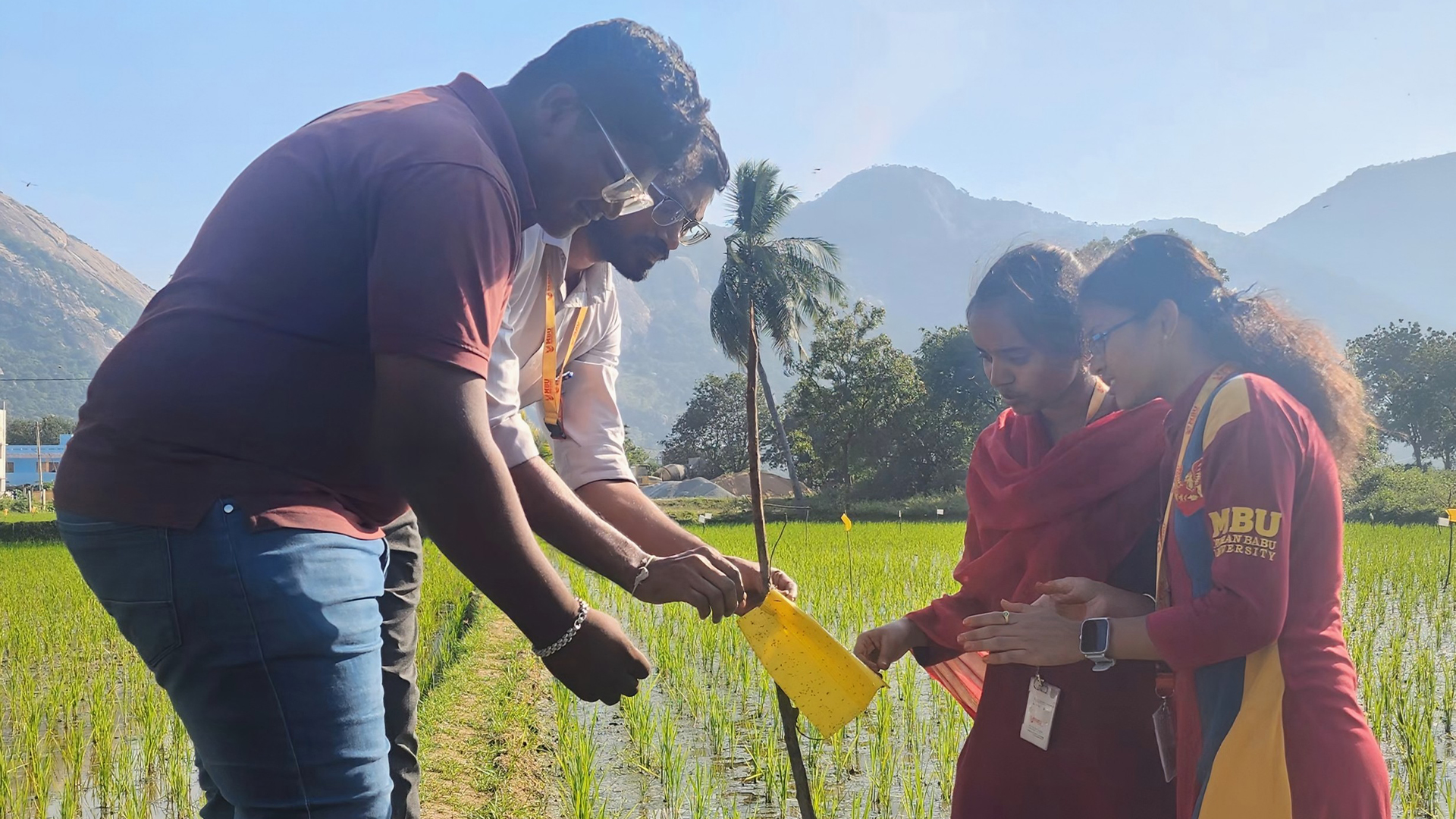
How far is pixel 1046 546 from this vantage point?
1.83 m

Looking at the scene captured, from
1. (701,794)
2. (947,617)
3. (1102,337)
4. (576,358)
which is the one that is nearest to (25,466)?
(701,794)

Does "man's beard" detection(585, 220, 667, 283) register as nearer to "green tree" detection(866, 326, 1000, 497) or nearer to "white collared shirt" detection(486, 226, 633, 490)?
"white collared shirt" detection(486, 226, 633, 490)

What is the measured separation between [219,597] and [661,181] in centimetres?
92

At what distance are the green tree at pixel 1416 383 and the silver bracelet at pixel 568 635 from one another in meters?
33.9

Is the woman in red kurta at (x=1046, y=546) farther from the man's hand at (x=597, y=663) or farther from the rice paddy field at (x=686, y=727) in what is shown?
the man's hand at (x=597, y=663)

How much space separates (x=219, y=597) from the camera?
1053 mm

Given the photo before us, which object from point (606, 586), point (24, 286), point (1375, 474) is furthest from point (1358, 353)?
point (24, 286)

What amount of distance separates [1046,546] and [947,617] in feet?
0.89

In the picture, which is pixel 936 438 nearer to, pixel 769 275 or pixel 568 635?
pixel 769 275

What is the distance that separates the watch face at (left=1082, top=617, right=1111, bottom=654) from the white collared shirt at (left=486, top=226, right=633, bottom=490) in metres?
0.91

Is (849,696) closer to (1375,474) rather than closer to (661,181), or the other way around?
(661,181)

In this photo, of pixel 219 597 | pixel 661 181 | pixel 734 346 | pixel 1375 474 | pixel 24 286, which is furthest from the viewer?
pixel 24 286

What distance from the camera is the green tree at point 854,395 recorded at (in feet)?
84.0

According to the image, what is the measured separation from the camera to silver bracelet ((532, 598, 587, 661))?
119 centimetres
